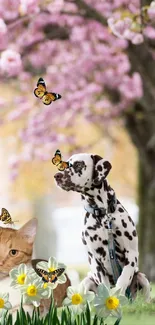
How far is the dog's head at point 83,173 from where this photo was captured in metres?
2.23

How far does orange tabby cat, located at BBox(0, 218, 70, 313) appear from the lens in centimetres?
221

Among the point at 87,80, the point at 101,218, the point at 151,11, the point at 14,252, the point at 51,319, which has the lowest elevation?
the point at 51,319

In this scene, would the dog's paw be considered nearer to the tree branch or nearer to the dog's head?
the dog's head

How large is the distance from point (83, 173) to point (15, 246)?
1.07 ft

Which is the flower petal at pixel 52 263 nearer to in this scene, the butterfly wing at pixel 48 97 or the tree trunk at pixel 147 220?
the butterfly wing at pixel 48 97

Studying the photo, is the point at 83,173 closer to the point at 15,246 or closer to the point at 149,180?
the point at 15,246

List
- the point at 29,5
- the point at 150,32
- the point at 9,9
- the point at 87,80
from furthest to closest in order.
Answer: the point at 87,80, the point at 150,32, the point at 9,9, the point at 29,5

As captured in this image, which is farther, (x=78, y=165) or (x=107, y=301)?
(x=78, y=165)

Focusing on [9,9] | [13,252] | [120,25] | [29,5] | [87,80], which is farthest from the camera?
[87,80]

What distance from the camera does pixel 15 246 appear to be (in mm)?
2217

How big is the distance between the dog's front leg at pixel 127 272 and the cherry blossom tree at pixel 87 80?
7.81 feet

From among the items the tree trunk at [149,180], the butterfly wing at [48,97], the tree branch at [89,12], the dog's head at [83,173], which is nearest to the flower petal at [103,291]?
the dog's head at [83,173]

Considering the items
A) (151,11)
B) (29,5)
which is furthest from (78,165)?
(29,5)

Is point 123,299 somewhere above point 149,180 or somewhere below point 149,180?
below
